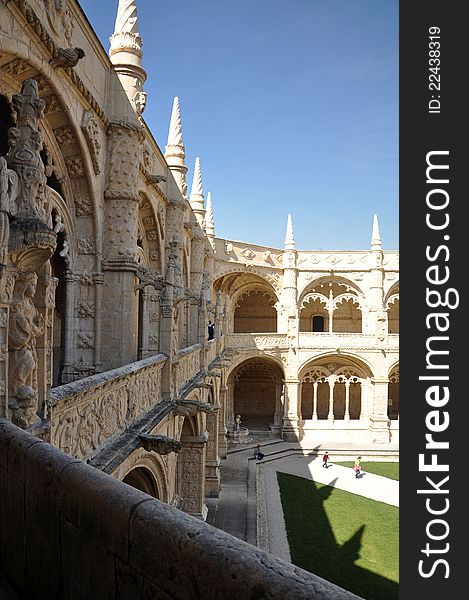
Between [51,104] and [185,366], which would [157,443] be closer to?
[51,104]

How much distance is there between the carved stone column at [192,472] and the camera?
49.3ft

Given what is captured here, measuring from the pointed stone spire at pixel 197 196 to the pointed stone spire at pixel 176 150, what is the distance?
6.05 metres

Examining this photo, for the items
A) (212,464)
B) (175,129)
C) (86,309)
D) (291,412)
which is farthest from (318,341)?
(86,309)

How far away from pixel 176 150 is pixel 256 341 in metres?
14.8

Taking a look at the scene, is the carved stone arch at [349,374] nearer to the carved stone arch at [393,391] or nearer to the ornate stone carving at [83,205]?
the carved stone arch at [393,391]

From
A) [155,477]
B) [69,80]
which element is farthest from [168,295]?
[69,80]

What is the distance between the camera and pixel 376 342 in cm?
3172

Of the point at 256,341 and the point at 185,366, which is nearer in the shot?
the point at 185,366

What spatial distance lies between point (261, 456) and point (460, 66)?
23409 millimetres

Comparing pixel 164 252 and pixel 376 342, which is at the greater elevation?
pixel 164 252

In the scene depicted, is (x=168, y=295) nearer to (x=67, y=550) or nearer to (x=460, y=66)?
(x=460, y=66)

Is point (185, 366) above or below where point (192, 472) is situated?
above

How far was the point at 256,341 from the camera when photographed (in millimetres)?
31484

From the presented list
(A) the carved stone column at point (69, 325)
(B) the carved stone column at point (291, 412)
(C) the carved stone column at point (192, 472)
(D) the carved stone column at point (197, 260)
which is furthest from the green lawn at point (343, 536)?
(D) the carved stone column at point (197, 260)
